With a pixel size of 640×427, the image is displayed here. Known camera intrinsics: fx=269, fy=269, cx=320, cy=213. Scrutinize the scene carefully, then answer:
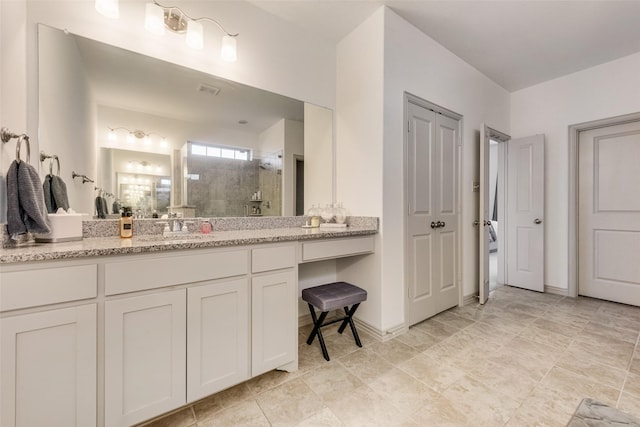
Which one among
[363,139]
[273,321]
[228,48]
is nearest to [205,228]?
[273,321]

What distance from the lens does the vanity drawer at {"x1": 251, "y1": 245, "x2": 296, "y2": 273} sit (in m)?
1.53

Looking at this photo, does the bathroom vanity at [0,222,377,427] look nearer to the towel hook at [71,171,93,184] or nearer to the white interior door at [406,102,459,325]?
the towel hook at [71,171,93,184]

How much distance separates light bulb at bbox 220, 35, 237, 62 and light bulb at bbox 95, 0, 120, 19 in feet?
1.99

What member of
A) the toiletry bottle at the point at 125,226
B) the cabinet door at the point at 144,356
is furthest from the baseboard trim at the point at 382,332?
the toiletry bottle at the point at 125,226

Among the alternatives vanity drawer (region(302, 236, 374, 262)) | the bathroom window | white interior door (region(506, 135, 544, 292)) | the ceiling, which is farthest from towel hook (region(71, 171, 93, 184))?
white interior door (region(506, 135, 544, 292))

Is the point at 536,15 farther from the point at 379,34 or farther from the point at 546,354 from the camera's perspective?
the point at 546,354

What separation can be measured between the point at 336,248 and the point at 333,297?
346mm

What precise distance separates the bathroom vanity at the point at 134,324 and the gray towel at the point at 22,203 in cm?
10

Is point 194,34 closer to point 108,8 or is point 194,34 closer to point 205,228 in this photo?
point 108,8

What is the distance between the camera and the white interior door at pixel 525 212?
331cm

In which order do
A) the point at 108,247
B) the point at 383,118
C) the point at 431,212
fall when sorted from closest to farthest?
the point at 108,247 → the point at 383,118 → the point at 431,212

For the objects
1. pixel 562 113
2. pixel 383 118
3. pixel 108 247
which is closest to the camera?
pixel 108 247

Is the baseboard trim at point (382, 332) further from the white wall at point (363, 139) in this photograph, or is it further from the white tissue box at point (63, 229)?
the white tissue box at point (63, 229)

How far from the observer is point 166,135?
6.07 ft
